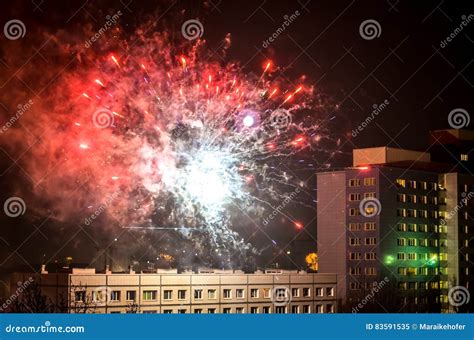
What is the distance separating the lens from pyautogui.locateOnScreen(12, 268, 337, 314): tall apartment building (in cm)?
2488

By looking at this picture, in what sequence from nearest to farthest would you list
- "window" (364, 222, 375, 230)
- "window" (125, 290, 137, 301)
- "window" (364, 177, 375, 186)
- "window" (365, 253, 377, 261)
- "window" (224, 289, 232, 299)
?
"window" (125, 290, 137, 301) < "window" (224, 289, 232, 299) < "window" (365, 253, 377, 261) < "window" (364, 222, 375, 230) < "window" (364, 177, 375, 186)

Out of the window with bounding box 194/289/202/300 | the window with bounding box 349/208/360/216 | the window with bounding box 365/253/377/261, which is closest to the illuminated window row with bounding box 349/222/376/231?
the window with bounding box 349/208/360/216

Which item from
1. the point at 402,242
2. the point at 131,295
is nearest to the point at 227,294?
the point at 131,295

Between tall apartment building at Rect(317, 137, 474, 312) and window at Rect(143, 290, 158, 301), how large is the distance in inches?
369

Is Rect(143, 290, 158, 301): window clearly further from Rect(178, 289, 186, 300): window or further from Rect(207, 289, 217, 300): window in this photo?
Rect(207, 289, 217, 300): window

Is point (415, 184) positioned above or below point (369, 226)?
above

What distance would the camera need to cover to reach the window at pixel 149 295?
2631 centimetres

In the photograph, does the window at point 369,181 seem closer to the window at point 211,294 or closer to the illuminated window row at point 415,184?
the illuminated window row at point 415,184

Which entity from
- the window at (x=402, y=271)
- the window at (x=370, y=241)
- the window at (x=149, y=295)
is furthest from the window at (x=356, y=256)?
the window at (x=149, y=295)

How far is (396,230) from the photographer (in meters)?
36.2

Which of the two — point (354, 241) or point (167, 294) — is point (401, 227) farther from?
point (167, 294)

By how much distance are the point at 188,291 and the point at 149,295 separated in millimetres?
1601

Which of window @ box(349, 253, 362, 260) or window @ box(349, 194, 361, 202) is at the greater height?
window @ box(349, 194, 361, 202)

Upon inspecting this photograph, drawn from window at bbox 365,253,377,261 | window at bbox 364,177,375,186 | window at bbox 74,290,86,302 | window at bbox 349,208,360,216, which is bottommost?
window at bbox 74,290,86,302
